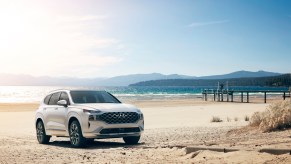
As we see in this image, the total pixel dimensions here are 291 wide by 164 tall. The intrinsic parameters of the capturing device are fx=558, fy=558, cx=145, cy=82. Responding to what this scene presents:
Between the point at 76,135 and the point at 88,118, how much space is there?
76 cm

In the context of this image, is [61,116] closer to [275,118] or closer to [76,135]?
[76,135]

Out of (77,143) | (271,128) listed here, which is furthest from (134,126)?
(271,128)

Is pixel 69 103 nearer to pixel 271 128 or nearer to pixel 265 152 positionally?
pixel 271 128

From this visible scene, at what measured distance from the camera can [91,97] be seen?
18.0 meters

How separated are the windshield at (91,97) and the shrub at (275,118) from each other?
5.32m

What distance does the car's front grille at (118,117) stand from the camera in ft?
53.5

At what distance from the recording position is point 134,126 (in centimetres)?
1673

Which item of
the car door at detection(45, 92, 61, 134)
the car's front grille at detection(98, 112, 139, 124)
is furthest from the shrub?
the car door at detection(45, 92, 61, 134)

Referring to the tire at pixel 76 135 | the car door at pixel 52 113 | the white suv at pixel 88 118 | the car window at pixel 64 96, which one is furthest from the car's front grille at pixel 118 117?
the car door at pixel 52 113

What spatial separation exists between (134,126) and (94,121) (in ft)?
4.28

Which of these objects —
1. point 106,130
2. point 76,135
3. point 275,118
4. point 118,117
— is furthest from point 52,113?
point 275,118

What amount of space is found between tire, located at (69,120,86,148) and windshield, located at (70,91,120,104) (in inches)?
38.6

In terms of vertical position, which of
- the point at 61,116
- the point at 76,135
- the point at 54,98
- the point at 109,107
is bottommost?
the point at 76,135

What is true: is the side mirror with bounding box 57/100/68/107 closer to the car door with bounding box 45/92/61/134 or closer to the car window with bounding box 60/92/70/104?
the car window with bounding box 60/92/70/104
